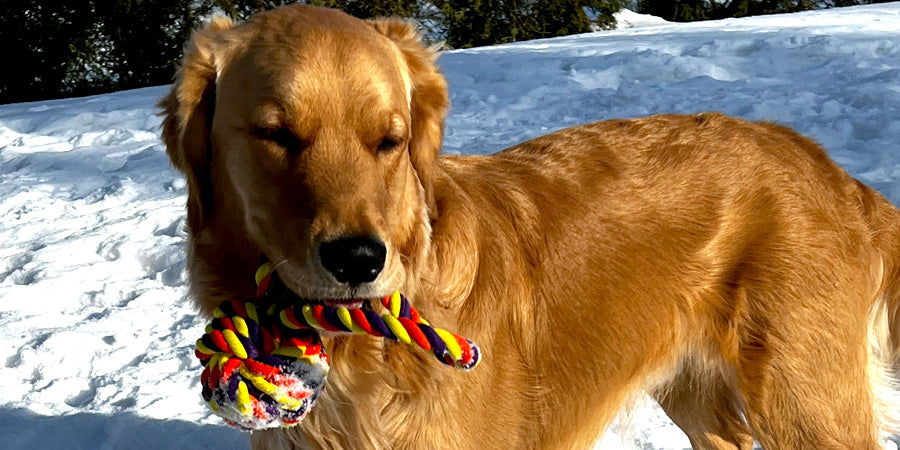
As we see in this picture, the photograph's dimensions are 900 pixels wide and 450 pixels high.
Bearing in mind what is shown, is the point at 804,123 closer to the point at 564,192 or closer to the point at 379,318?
the point at 564,192

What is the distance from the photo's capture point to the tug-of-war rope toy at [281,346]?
239 centimetres

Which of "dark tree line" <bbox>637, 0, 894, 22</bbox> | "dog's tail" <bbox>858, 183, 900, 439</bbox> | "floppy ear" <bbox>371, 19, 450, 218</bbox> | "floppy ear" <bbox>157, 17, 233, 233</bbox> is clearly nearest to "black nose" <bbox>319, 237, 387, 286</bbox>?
"floppy ear" <bbox>371, 19, 450, 218</bbox>

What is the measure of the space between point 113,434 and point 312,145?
88.6 inches

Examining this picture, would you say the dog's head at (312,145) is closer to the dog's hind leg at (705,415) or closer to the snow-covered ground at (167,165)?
the snow-covered ground at (167,165)

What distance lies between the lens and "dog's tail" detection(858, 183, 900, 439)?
343 cm

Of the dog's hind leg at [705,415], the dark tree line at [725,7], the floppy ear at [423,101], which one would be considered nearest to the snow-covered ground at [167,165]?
the dog's hind leg at [705,415]

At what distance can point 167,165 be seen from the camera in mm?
7512

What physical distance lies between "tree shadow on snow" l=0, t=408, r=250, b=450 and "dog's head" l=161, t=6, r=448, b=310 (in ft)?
5.20

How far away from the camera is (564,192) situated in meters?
3.17

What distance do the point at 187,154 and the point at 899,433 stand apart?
111 inches

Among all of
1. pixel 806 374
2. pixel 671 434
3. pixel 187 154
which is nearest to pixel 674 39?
pixel 671 434

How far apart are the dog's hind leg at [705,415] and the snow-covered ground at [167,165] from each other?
0.18 meters

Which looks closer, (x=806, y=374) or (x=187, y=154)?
(x=187, y=154)

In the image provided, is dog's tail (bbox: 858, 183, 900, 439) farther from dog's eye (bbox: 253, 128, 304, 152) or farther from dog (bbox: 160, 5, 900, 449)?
dog's eye (bbox: 253, 128, 304, 152)
